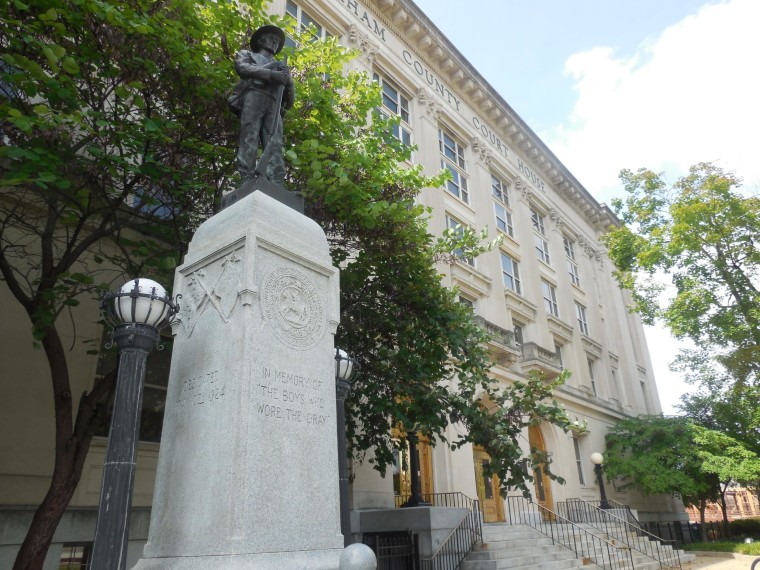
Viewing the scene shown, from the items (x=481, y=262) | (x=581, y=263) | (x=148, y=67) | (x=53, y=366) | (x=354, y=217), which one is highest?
(x=581, y=263)

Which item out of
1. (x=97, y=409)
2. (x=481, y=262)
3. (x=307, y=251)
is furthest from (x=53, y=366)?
(x=481, y=262)

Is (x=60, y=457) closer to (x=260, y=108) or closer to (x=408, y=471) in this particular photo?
(x=260, y=108)

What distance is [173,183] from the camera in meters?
9.73

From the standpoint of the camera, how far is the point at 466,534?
44.2 ft

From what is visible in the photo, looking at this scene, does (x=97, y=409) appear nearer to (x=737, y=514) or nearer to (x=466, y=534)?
(x=466, y=534)

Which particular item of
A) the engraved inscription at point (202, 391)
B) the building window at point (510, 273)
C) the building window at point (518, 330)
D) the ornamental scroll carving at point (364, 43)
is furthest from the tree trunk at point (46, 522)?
the building window at point (510, 273)

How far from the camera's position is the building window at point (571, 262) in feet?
115

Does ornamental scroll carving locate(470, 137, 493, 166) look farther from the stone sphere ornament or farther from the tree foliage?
the stone sphere ornament

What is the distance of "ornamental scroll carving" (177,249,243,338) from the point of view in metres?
4.77

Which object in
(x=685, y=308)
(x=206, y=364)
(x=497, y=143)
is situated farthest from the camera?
(x=497, y=143)

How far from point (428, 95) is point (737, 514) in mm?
59005

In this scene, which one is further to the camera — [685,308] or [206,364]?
[685,308]

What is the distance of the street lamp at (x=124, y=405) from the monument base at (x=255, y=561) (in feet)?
1.31

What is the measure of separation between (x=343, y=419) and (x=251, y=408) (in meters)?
3.06
